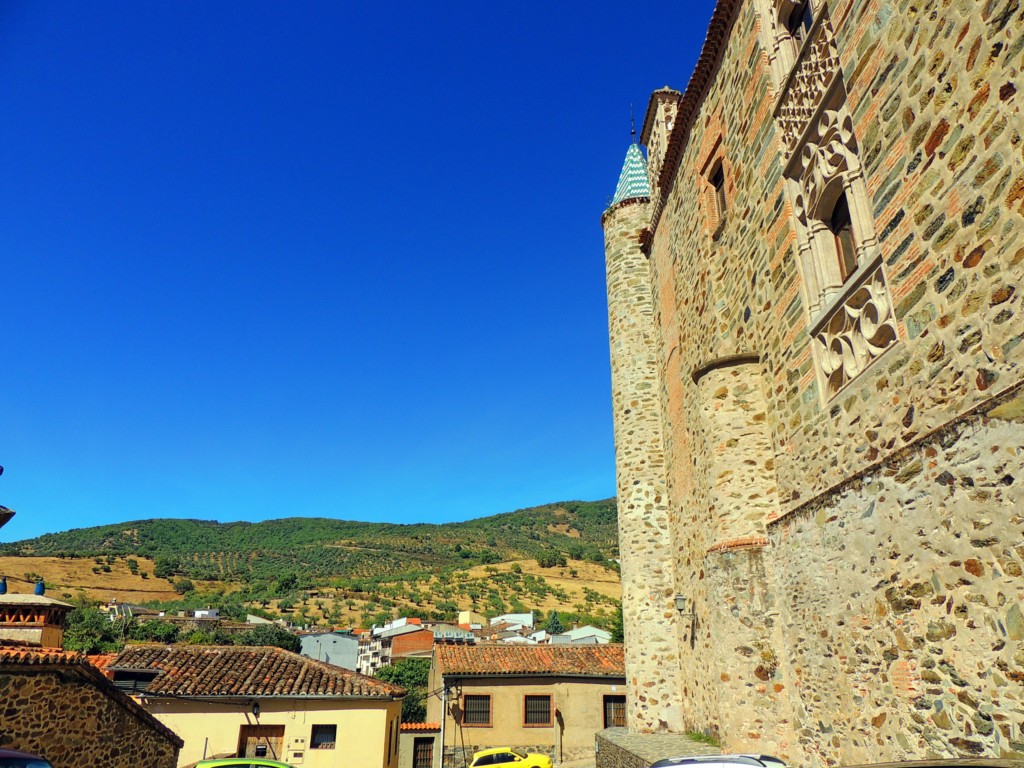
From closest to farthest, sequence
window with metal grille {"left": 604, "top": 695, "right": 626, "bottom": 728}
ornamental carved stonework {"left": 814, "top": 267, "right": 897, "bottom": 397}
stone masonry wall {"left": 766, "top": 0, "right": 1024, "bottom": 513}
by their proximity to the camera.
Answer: stone masonry wall {"left": 766, "top": 0, "right": 1024, "bottom": 513}, ornamental carved stonework {"left": 814, "top": 267, "right": 897, "bottom": 397}, window with metal grille {"left": 604, "top": 695, "right": 626, "bottom": 728}

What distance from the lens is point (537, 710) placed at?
22.5 m

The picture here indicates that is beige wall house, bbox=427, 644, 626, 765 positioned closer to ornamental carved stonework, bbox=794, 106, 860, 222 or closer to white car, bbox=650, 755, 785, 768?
white car, bbox=650, 755, 785, 768

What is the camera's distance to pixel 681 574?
1100 cm

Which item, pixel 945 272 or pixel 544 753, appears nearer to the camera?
pixel 945 272

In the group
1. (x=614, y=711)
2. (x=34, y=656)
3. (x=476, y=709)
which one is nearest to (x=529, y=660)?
(x=476, y=709)

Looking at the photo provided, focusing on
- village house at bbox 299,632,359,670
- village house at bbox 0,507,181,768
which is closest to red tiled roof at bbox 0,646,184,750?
village house at bbox 0,507,181,768

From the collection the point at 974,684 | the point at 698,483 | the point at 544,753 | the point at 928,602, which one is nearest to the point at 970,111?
the point at 928,602

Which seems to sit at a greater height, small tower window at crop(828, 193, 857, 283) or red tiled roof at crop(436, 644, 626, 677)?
small tower window at crop(828, 193, 857, 283)

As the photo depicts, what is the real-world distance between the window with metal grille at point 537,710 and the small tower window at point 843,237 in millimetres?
20240

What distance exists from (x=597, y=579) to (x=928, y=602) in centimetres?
8576

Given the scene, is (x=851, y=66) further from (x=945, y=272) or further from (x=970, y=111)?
(x=945, y=272)

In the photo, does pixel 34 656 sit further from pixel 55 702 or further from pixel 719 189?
pixel 719 189

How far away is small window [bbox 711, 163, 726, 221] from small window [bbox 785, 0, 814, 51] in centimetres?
239

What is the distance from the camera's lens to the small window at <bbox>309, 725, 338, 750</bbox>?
53.8ft
